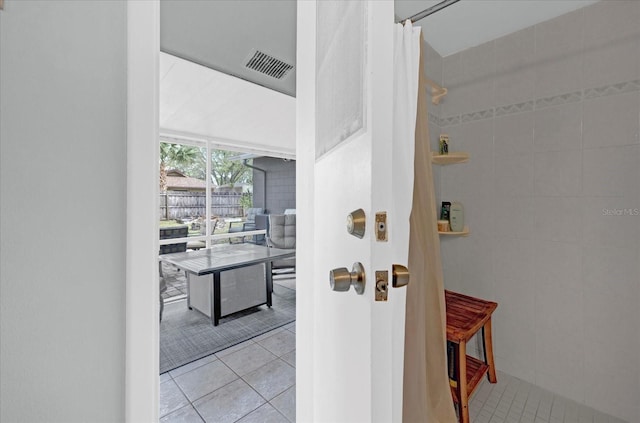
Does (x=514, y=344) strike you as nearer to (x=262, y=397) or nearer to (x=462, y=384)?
(x=462, y=384)

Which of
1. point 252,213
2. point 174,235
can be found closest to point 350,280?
point 174,235

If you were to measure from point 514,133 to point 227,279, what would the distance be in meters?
2.63

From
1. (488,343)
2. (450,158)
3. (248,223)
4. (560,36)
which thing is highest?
(560,36)

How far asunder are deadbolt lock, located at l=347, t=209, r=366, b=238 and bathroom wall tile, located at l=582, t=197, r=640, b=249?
1664mm

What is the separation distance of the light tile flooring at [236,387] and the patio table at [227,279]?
1.96 feet

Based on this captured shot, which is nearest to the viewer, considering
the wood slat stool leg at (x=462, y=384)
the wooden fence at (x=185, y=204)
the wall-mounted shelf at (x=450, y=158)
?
the wood slat stool leg at (x=462, y=384)

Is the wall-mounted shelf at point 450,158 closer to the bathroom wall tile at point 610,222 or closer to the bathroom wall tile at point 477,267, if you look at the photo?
the bathroom wall tile at point 477,267

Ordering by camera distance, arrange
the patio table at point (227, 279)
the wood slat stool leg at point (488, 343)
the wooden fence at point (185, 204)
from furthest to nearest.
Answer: the wooden fence at point (185, 204)
the patio table at point (227, 279)
the wood slat stool leg at point (488, 343)

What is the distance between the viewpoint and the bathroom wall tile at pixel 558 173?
60.6 inches

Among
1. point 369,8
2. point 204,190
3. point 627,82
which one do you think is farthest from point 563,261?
point 204,190

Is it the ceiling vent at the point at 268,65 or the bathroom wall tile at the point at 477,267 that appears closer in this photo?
the ceiling vent at the point at 268,65

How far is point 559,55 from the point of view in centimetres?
160

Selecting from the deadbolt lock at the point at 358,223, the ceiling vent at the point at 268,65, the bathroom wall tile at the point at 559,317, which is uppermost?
the ceiling vent at the point at 268,65

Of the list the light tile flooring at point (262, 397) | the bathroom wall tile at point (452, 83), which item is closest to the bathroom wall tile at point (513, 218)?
the bathroom wall tile at point (452, 83)
